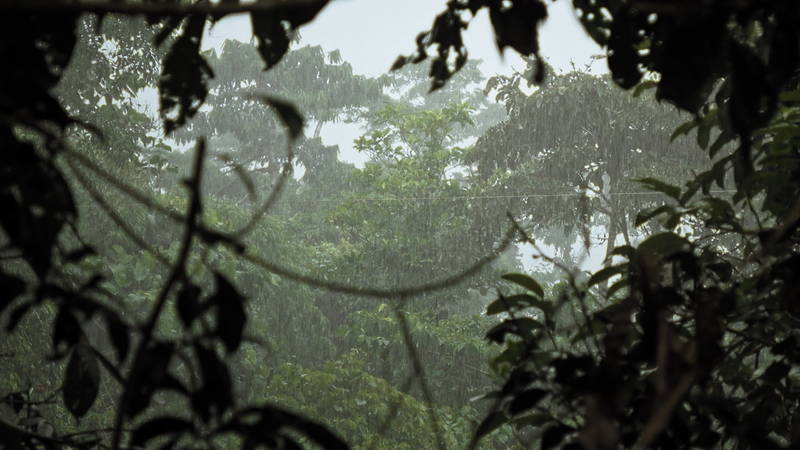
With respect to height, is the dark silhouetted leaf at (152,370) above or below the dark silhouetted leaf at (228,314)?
below

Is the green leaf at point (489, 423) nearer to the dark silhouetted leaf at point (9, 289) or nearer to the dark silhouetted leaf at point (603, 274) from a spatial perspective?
the dark silhouetted leaf at point (603, 274)

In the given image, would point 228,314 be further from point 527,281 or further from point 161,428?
point 527,281

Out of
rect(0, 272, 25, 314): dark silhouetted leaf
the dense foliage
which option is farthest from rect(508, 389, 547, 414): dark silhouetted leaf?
rect(0, 272, 25, 314): dark silhouetted leaf

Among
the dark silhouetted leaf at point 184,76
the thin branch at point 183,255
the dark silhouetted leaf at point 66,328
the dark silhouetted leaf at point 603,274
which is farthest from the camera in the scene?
the dark silhouetted leaf at point 603,274

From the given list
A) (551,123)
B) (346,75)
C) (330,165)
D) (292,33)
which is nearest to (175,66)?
(292,33)

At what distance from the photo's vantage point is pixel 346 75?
671 inches

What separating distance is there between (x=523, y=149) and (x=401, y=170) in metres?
1.49

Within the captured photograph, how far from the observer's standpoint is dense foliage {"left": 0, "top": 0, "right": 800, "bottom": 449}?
50cm

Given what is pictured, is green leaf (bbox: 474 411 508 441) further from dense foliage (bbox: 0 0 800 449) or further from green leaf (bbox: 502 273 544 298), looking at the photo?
green leaf (bbox: 502 273 544 298)

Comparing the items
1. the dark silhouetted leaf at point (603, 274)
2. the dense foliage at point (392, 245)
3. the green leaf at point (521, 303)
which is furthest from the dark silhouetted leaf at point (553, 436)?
the dark silhouetted leaf at point (603, 274)

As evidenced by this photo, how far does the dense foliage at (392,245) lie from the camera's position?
50cm

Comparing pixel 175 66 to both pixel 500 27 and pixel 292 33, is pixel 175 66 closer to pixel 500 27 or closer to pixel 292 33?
pixel 292 33

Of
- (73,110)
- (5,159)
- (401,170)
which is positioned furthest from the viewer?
(401,170)

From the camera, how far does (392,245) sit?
32.0ft
